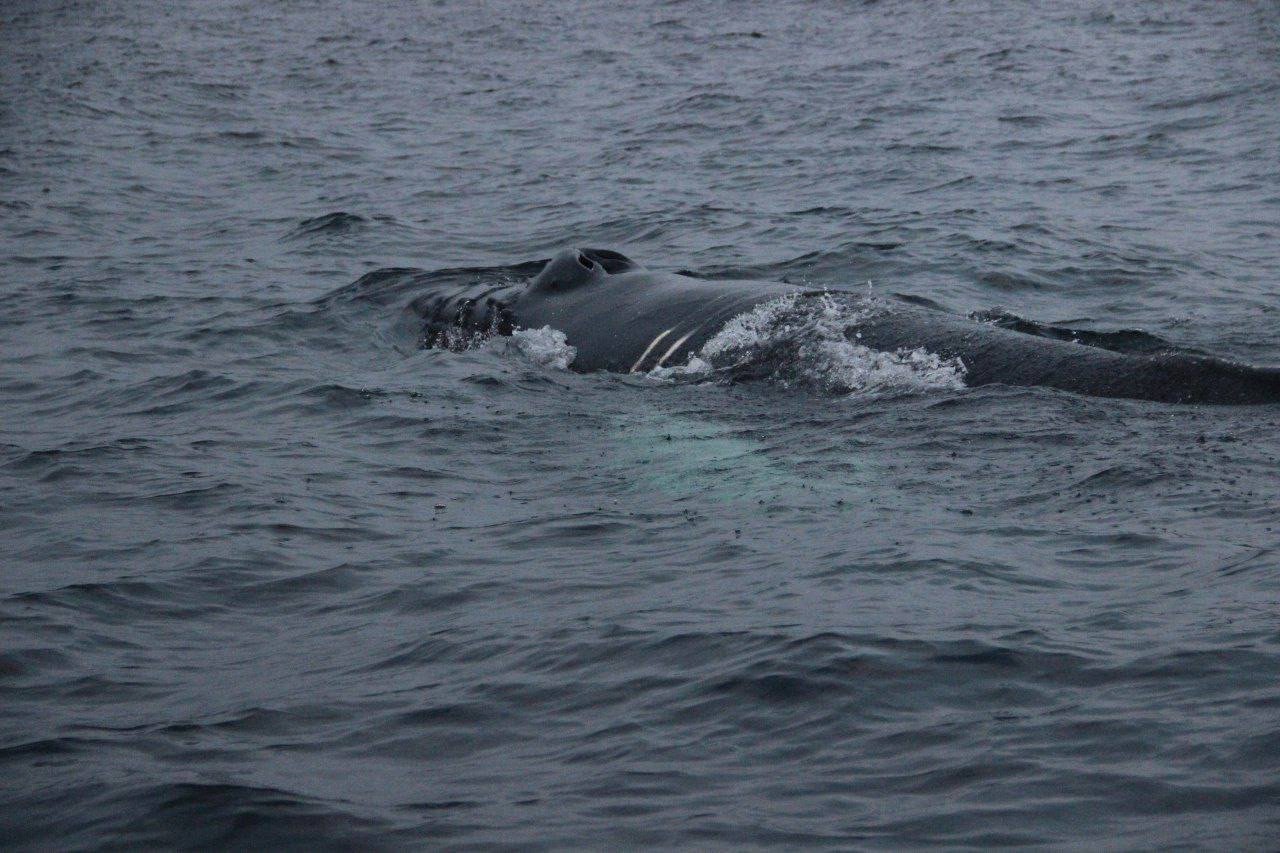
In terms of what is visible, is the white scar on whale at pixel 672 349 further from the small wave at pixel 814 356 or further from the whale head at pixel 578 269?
the whale head at pixel 578 269

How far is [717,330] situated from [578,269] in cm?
173

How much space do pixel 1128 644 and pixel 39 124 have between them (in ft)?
76.6

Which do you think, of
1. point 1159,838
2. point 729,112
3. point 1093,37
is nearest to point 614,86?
point 729,112

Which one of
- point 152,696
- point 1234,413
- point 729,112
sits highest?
point 729,112

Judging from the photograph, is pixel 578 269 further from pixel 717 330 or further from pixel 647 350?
pixel 717 330

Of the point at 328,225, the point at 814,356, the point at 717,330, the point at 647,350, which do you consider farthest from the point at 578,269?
the point at 328,225

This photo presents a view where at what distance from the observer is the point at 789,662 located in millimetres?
6523

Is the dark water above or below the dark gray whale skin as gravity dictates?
below

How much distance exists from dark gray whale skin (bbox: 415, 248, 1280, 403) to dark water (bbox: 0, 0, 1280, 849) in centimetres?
24

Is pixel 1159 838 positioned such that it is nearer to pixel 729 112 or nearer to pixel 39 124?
pixel 729 112

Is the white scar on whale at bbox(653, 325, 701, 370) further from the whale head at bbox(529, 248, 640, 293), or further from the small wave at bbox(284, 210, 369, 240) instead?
the small wave at bbox(284, 210, 369, 240)

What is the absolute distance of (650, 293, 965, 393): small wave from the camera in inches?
407

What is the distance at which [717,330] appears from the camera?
11.5 meters

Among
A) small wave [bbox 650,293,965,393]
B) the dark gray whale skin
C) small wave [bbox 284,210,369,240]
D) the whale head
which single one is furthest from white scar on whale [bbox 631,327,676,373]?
small wave [bbox 284,210,369,240]
